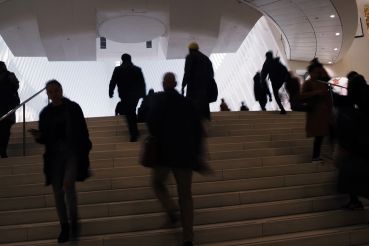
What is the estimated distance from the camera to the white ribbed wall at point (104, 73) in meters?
26.5

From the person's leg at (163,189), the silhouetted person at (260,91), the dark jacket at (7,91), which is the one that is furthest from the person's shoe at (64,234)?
the silhouetted person at (260,91)

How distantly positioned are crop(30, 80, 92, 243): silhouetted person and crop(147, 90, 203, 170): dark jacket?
0.76 meters

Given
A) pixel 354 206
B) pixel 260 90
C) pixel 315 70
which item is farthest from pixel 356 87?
pixel 260 90

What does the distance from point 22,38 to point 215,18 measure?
960 centimetres

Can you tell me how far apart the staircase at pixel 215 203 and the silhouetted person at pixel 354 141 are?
643 millimetres

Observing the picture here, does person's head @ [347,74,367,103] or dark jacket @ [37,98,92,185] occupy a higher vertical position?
person's head @ [347,74,367,103]

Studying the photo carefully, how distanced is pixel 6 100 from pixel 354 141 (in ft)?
19.0

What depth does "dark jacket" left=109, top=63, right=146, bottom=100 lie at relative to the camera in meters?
7.32

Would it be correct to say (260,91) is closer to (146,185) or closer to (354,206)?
→ (146,185)

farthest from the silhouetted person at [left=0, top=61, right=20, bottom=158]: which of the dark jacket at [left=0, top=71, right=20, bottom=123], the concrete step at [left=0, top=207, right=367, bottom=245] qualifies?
the concrete step at [left=0, top=207, right=367, bottom=245]

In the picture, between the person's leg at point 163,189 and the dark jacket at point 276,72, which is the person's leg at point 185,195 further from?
the dark jacket at point 276,72

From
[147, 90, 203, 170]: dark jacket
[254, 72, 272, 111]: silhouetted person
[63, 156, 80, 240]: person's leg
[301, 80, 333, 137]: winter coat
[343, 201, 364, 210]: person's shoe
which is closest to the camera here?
[147, 90, 203, 170]: dark jacket

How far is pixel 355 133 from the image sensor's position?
12.6ft

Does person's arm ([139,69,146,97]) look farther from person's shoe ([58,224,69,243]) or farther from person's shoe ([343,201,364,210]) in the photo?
person's shoe ([343,201,364,210])
